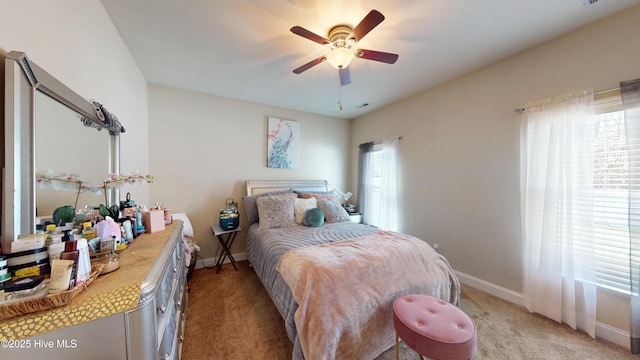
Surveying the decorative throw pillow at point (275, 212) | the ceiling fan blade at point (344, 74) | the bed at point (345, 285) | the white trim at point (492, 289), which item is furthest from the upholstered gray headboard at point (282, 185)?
the white trim at point (492, 289)

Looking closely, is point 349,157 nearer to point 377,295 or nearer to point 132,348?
point 377,295

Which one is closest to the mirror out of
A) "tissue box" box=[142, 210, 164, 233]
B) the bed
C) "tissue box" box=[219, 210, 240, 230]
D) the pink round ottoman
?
"tissue box" box=[142, 210, 164, 233]

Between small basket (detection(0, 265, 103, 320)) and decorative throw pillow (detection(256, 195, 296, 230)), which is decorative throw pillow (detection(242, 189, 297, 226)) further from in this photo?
small basket (detection(0, 265, 103, 320))

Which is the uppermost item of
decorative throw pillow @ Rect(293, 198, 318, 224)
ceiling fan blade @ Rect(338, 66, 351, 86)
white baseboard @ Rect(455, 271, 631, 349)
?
ceiling fan blade @ Rect(338, 66, 351, 86)

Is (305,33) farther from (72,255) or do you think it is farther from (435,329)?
(435,329)

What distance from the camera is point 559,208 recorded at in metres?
1.83

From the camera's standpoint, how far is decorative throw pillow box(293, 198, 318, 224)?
2.83 m

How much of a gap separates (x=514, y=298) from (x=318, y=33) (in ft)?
10.7

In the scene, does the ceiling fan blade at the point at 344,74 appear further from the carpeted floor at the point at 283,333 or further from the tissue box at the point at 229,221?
the carpeted floor at the point at 283,333

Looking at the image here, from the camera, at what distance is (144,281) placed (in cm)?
79

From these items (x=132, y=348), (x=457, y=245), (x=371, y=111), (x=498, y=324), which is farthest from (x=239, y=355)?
(x=371, y=111)

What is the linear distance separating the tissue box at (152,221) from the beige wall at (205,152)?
158 cm

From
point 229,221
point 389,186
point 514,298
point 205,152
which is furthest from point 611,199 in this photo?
point 205,152

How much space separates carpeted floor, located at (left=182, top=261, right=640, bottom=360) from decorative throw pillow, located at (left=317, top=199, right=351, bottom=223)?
1240mm
